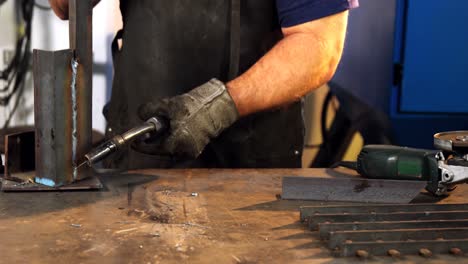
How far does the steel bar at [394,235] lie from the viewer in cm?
89

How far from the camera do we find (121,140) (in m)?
1.18

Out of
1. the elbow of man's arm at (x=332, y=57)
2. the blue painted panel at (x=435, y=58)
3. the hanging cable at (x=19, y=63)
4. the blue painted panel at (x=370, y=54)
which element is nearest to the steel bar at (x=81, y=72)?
the elbow of man's arm at (x=332, y=57)

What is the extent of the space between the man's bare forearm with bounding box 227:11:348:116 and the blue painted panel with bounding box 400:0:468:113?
3.53 ft

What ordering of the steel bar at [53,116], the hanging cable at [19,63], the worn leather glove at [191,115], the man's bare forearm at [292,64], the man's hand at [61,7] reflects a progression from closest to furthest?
the steel bar at [53,116], the worn leather glove at [191,115], the man's bare forearm at [292,64], the man's hand at [61,7], the hanging cable at [19,63]

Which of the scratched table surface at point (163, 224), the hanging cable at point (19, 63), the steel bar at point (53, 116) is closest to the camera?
the scratched table surface at point (163, 224)

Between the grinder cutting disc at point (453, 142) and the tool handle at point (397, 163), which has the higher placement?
the grinder cutting disc at point (453, 142)

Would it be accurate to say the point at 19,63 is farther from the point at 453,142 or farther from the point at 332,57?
the point at 453,142

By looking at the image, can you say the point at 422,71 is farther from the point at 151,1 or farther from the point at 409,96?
the point at 151,1

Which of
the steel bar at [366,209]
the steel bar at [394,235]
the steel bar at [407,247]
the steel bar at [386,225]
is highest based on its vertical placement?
the steel bar at [366,209]

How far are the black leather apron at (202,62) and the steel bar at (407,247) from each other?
77 cm

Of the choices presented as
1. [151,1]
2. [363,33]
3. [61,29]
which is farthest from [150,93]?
[363,33]

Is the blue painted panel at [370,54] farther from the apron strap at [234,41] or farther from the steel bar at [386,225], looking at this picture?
the steel bar at [386,225]

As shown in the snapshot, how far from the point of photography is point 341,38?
1560mm

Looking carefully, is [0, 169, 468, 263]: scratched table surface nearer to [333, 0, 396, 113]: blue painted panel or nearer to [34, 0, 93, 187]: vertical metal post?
[34, 0, 93, 187]: vertical metal post
